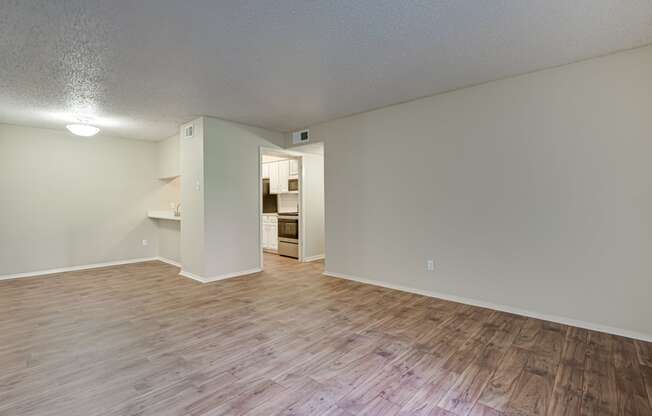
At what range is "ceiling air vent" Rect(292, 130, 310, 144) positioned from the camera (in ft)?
17.7

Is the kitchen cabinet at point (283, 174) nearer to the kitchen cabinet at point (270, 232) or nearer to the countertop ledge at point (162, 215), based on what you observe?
the kitchen cabinet at point (270, 232)

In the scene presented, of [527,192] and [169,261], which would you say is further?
[169,261]

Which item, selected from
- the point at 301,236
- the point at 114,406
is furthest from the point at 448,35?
the point at 301,236

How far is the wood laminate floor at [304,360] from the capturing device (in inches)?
73.2

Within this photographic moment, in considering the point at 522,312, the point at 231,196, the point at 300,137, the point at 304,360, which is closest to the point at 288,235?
the point at 231,196

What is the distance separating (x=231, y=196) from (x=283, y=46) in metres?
2.90

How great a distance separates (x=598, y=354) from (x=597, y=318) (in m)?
0.60

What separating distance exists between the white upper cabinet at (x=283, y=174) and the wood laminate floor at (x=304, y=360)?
3648 millimetres

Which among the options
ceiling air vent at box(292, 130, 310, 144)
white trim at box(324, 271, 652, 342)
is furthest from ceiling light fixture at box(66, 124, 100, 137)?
white trim at box(324, 271, 652, 342)

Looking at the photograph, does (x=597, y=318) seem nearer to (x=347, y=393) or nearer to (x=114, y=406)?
(x=347, y=393)

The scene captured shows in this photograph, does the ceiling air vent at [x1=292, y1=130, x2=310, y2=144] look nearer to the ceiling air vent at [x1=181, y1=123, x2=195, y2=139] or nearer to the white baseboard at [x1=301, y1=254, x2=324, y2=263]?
the ceiling air vent at [x1=181, y1=123, x2=195, y2=139]

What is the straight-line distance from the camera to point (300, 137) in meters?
5.49

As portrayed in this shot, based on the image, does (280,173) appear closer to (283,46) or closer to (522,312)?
(283,46)

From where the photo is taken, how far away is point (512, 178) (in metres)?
3.29
